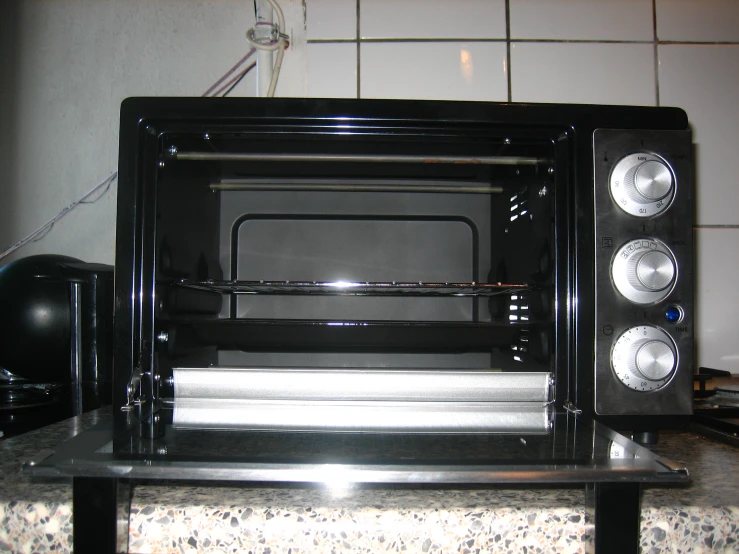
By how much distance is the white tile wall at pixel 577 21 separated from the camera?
0.92 metres

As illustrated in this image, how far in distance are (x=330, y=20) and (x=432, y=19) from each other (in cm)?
19

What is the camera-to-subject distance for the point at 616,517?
1.24ft

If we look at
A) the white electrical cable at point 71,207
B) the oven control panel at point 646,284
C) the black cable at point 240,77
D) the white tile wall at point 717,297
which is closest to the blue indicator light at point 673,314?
the oven control panel at point 646,284

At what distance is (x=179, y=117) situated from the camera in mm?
517

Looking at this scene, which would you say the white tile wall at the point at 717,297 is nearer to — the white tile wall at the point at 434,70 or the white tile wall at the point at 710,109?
the white tile wall at the point at 710,109

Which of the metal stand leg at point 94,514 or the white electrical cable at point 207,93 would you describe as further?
the white electrical cable at point 207,93

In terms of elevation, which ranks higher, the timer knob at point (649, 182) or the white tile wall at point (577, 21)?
the white tile wall at point (577, 21)

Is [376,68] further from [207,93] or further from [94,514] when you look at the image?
[94,514]

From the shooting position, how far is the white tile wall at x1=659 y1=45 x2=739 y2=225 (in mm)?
916

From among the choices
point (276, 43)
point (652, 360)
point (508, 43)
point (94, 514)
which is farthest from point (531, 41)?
point (94, 514)

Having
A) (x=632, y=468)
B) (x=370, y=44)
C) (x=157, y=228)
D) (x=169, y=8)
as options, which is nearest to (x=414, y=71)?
(x=370, y=44)

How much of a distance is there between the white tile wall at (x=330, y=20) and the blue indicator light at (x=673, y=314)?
721 mm

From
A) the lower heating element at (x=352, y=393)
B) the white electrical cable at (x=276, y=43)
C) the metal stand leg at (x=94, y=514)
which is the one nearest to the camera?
the metal stand leg at (x=94, y=514)

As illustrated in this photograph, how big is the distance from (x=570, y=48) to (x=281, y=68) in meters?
0.55
